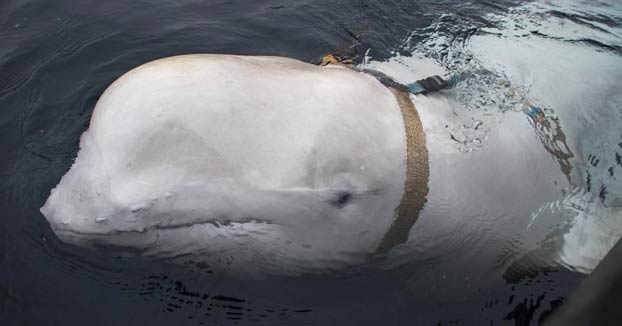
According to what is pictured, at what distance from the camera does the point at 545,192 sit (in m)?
3.32

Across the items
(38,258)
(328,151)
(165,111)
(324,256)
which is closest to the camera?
(165,111)

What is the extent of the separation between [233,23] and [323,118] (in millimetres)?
3754

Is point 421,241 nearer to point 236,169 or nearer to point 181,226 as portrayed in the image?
point 236,169

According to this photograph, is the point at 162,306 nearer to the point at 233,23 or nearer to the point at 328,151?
the point at 328,151

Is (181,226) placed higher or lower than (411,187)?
lower

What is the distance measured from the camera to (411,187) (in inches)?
116

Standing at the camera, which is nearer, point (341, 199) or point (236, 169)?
point (236, 169)

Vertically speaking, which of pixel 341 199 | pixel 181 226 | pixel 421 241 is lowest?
pixel 421 241

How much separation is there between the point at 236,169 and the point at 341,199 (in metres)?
0.54

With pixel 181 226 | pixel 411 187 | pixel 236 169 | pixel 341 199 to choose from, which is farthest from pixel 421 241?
pixel 181 226

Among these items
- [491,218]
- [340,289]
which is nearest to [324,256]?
[340,289]

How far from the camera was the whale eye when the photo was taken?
110 inches

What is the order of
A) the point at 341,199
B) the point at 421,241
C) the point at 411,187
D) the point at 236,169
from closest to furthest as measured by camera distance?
the point at 236,169, the point at 341,199, the point at 411,187, the point at 421,241

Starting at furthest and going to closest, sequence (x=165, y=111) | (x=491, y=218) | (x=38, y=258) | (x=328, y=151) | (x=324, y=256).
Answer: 1. (x=38, y=258)
2. (x=491, y=218)
3. (x=324, y=256)
4. (x=328, y=151)
5. (x=165, y=111)
